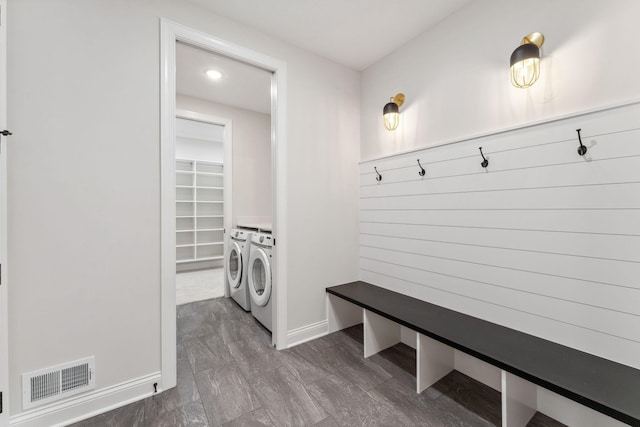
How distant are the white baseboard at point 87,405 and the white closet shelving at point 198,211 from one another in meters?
3.50

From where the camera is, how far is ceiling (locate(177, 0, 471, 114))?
1768 mm

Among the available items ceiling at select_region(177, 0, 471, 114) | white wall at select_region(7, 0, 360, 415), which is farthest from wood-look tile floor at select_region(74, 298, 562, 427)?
ceiling at select_region(177, 0, 471, 114)

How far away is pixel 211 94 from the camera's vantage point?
10.1 ft

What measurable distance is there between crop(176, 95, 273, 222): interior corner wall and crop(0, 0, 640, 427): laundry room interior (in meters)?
1.15

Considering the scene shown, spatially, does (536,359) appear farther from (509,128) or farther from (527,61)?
(527,61)

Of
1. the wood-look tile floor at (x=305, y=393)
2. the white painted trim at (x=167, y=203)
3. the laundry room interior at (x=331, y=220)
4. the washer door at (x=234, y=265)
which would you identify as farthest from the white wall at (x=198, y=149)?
the wood-look tile floor at (x=305, y=393)

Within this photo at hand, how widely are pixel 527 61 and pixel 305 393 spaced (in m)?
2.27

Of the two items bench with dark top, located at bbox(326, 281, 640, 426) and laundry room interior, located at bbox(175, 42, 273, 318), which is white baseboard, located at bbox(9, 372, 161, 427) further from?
bench with dark top, located at bbox(326, 281, 640, 426)

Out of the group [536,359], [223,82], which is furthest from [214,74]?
[536,359]

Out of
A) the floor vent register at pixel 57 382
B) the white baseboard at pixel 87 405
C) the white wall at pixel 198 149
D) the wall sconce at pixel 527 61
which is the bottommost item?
A: the white baseboard at pixel 87 405

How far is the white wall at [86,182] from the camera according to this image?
129cm

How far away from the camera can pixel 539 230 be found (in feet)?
4.70

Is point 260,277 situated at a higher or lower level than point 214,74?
lower

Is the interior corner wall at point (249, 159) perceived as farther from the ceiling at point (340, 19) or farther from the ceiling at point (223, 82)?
the ceiling at point (340, 19)
